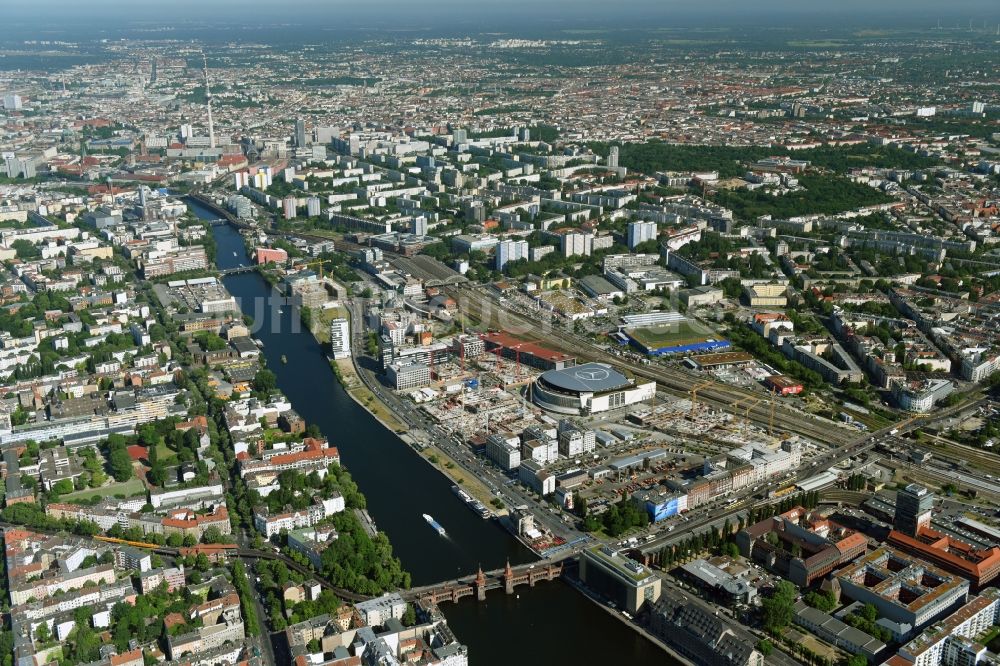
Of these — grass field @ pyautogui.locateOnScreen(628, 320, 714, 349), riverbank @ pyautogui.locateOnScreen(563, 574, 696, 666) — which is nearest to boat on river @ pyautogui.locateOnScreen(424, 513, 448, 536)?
riverbank @ pyautogui.locateOnScreen(563, 574, 696, 666)

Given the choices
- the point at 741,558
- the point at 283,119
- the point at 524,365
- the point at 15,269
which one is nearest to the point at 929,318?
the point at 524,365

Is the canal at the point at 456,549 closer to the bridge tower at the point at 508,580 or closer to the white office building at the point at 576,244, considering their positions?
the bridge tower at the point at 508,580

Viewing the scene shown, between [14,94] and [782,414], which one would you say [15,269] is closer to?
[782,414]

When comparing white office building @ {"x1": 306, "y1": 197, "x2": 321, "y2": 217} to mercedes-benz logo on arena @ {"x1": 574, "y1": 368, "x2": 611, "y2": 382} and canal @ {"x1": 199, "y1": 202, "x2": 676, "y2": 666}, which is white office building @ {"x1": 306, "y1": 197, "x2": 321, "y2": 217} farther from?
mercedes-benz logo on arena @ {"x1": 574, "y1": 368, "x2": 611, "y2": 382}

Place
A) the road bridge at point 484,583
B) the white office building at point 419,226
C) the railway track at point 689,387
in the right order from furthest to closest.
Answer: the white office building at point 419,226 → the railway track at point 689,387 → the road bridge at point 484,583

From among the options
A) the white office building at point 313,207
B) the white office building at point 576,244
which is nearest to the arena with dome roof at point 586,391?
the white office building at point 576,244

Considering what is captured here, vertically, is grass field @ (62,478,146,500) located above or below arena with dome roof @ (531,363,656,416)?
below
